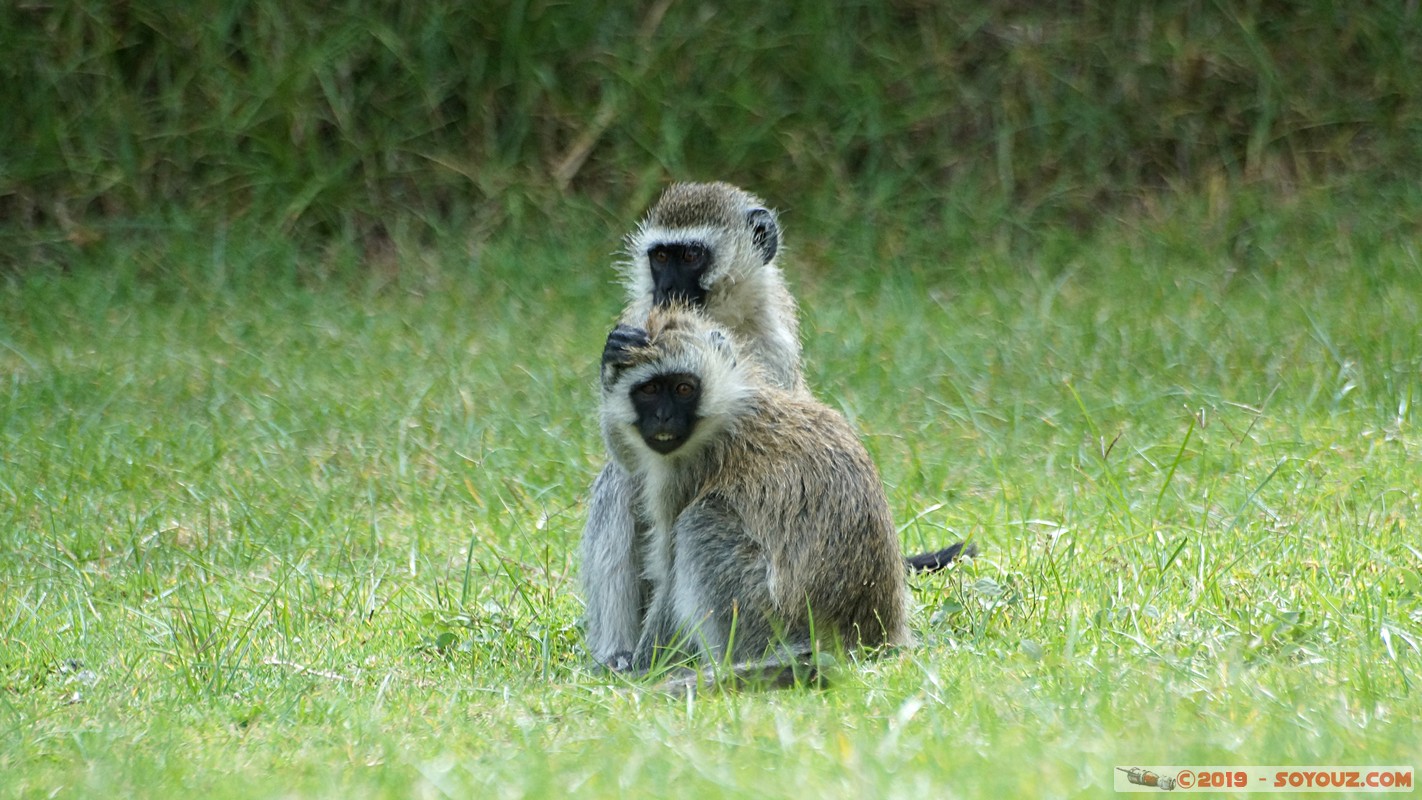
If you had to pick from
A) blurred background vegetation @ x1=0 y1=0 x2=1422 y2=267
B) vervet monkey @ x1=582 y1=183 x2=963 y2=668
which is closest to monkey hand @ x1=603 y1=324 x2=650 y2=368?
vervet monkey @ x1=582 y1=183 x2=963 y2=668

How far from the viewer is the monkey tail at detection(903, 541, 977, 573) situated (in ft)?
17.8

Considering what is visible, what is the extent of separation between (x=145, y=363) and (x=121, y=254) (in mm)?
1886

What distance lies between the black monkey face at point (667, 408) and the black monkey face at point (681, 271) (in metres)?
1.53

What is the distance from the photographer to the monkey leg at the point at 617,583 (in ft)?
16.6

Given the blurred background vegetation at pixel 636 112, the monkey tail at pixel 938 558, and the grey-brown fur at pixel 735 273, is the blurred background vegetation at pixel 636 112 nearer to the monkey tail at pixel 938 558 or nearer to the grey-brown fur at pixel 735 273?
the grey-brown fur at pixel 735 273

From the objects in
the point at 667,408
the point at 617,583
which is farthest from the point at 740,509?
the point at 617,583

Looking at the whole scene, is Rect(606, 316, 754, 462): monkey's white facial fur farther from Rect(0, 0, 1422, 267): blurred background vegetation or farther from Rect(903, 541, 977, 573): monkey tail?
Rect(0, 0, 1422, 267): blurred background vegetation

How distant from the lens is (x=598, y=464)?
718 cm

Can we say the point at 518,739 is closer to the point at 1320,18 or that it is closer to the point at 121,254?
the point at 121,254

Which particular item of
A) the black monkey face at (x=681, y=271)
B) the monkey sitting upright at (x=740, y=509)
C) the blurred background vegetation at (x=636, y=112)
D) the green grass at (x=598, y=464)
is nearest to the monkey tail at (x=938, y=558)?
the green grass at (x=598, y=464)

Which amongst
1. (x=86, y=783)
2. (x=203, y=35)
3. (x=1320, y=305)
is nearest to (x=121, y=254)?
(x=203, y=35)

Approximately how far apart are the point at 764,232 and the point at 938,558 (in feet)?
5.48

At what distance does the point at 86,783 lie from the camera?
365 centimetres

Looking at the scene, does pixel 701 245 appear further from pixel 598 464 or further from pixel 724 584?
pixel 724 584
